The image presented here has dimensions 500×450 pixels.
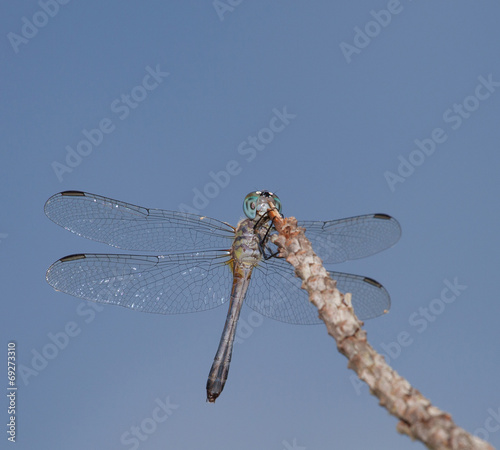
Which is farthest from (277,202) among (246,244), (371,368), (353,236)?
(371,368)

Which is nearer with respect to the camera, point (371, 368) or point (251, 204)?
point (371, 368)

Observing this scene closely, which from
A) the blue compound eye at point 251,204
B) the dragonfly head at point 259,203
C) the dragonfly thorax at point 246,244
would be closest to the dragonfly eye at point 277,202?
the dragonfly head at point 259,203

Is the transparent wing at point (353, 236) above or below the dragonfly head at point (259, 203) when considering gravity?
below

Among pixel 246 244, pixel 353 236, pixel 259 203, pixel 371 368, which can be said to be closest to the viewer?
pixel 371 368

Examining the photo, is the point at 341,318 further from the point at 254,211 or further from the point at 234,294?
the point at 234,294

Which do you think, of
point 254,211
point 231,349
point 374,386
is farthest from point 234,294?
point 374,386

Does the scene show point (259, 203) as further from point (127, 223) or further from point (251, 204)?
point (127, 223)

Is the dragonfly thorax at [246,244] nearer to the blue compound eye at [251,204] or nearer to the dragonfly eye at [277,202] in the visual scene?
the blue compound eye at [251,204]
